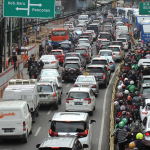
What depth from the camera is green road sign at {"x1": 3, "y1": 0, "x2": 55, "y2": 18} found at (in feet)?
76.5

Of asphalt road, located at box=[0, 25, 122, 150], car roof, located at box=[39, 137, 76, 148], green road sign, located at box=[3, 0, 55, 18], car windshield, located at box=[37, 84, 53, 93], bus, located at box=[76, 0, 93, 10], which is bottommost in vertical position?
asphalt road, located at box=[0, 25, 122, 150]

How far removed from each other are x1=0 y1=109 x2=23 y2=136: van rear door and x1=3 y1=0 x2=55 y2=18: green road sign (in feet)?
25.4

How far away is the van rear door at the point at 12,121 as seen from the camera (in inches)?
663

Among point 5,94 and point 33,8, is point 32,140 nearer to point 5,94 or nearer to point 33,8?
point 5,94

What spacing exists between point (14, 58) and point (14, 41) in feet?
81.0

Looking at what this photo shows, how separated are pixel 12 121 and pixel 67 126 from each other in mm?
2818

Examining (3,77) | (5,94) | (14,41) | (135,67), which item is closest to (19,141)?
(5,94)

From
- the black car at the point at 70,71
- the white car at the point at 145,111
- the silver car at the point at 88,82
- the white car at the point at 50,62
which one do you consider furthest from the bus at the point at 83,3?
the white car at the point at 145,111

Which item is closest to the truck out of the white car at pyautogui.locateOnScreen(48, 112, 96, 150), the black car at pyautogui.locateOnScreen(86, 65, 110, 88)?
the white car at pyautogui.locateOnScreen(48, 112, 96, 150)

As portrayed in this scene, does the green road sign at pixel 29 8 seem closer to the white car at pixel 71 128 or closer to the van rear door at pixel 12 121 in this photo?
the van rear door at pixel 12 121

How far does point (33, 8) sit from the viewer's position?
76.8ft

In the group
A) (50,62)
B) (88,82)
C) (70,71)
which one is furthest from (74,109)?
(50,62)

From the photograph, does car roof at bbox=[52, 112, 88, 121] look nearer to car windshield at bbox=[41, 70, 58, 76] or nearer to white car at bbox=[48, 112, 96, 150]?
white car at bbox=[48, 112, 96, 150]

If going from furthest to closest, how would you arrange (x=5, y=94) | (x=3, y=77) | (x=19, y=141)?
1. (x=3, y=77)
2. (x=5, y=94)
3. (x=19, y=141)
